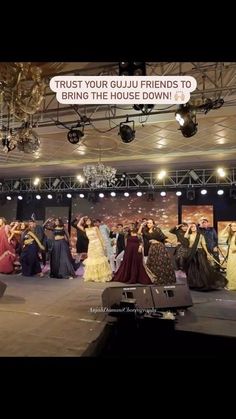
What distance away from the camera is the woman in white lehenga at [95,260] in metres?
5.63

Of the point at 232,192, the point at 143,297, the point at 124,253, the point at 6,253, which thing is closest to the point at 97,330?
the point at 143,297

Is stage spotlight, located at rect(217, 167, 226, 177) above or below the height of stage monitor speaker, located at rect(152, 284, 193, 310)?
above

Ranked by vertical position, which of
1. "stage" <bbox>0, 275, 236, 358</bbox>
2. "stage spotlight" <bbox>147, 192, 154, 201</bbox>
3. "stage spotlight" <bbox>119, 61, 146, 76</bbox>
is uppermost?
"stage spotlight" <bbox>119, 61, 146, 76</bbox>

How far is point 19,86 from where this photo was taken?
109 inches

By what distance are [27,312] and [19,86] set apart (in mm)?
2473

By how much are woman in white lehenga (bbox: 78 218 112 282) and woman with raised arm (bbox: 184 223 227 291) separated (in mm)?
1593

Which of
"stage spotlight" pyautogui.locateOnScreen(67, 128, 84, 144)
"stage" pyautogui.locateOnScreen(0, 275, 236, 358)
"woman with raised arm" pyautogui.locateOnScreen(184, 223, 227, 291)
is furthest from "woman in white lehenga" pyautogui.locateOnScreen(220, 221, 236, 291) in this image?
"stage spotlight" pyautogui.locateOnScreen(67, 128, 84, 144)

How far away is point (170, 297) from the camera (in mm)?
3330

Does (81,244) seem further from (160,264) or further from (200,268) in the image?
(200,268)

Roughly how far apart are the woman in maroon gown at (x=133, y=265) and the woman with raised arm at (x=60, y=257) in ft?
3.59

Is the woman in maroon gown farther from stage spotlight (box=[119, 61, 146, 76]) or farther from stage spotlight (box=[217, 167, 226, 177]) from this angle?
stage spotlight (box=[217, 167, 226, 177])

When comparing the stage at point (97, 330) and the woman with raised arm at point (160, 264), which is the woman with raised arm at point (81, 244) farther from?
the stage at point (97, 330)

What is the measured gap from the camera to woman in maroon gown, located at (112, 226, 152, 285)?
5.20 m

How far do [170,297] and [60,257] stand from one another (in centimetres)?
324
